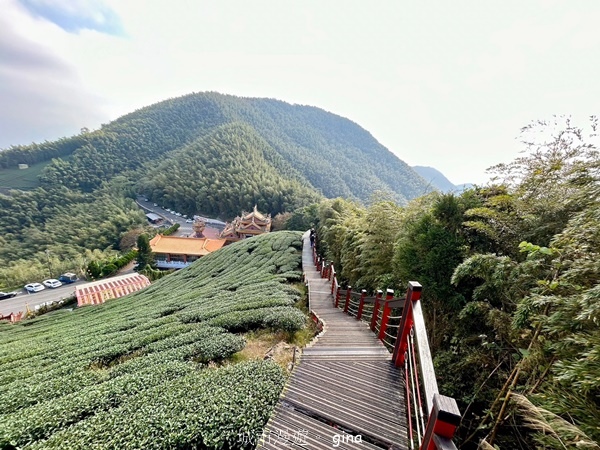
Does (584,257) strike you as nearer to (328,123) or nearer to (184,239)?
(184,239)

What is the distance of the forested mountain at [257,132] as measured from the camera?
268ft

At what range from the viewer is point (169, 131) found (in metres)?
109

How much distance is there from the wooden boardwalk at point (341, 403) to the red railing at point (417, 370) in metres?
0.22

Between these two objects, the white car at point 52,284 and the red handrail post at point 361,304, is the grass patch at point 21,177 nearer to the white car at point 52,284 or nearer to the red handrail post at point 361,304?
the white car at point 52,284

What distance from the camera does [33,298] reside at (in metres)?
26.9

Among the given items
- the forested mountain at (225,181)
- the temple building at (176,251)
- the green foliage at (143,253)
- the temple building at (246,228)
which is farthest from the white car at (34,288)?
the forested mountain at (225,181)

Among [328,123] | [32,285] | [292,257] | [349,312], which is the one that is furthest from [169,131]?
[349,312]

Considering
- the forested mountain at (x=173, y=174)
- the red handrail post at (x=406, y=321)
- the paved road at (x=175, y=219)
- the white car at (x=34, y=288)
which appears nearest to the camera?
the red handrail post at (x=406, y=321)

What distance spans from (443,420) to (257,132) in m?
120

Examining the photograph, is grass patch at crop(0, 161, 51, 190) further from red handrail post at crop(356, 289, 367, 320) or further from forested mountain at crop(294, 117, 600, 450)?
forested mountain at crop(294, 117, 600, 450)

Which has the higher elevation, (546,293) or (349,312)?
(546,293)

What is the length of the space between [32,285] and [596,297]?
42.8 m

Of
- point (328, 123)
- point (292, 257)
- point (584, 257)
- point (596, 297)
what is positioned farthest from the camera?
point (328, 123)

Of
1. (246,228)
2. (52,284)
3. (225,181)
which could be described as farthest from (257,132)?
(52,284)
